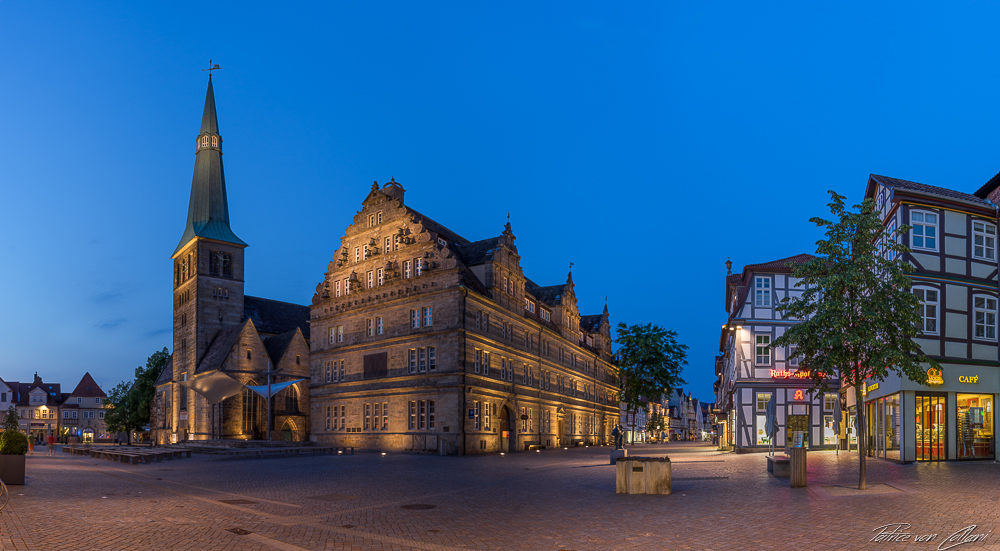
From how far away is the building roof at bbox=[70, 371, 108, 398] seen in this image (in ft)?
426

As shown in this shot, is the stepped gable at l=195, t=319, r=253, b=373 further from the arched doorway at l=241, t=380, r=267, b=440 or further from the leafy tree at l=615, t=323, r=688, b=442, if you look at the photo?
the leafy tree at l=615, t=323, r=688, b=442

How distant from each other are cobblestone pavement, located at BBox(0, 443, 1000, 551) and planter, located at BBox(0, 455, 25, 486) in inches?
14.6

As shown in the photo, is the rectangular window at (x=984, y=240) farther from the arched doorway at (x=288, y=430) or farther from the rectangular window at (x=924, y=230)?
the arched doorway at (x=288, y=430)

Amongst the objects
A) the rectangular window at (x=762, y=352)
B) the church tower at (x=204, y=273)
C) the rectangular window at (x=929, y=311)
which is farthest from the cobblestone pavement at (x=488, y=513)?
the church tower at (x=204, y=273)

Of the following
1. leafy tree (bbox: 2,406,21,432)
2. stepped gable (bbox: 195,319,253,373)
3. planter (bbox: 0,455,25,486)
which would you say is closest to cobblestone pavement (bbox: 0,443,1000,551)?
planter (bbox: 0,455,25,486)

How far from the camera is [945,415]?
30078 mm

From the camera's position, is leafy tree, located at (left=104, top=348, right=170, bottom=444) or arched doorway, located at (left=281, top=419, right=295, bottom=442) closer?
arched doorway, located at (left=281, top=419, right=295, bottom=442)

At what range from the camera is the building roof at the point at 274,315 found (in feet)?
264

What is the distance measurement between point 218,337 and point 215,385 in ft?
84.6

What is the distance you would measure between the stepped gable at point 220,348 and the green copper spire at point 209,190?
425 inches

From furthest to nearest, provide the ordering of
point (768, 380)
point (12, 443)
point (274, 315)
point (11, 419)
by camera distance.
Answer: point (11, 419), point (274, 315), point (768, 380), point (12, 443)

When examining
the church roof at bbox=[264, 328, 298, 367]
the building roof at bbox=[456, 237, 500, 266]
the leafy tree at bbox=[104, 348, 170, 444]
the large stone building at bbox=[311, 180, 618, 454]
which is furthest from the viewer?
the leafy tree at bbox=[104, 348, 170, 444]

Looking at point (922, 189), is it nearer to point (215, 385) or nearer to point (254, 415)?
point (215, 385)

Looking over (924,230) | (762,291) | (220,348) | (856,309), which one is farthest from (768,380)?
(220,348)
